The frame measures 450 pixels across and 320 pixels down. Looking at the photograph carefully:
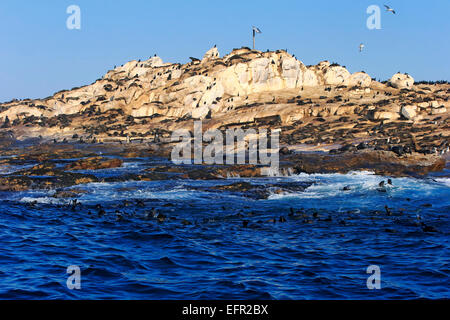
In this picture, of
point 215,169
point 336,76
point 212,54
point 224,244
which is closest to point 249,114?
point 336,76

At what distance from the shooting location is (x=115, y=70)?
12050cm

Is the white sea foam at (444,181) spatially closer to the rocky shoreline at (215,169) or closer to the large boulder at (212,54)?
the rocky shoreline at (215,169)

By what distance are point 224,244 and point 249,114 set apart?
5812cm

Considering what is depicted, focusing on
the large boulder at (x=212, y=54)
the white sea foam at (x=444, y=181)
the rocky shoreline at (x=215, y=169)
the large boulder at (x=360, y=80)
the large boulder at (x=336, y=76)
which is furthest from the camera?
the large boulder at (x=212, y=54)

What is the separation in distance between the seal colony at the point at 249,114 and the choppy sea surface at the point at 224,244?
8988 mm

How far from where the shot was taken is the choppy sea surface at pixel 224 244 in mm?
10344

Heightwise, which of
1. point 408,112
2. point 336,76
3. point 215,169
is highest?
point 336,76

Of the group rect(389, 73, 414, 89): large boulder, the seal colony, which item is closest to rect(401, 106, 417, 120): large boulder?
the seal colony

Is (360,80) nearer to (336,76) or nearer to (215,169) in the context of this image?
(336,76)

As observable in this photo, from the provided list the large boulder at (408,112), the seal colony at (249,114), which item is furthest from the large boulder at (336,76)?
the large boulder at (408,112)

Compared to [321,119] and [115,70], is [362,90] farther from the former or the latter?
[115,70]

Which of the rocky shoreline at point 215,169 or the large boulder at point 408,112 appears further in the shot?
the large boulder at point 408,112

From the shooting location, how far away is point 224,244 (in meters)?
14.6

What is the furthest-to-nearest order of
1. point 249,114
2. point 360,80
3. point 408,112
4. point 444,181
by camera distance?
1. point 360,80
2. point 249,114
3. point 408,112
4. point 444,181
